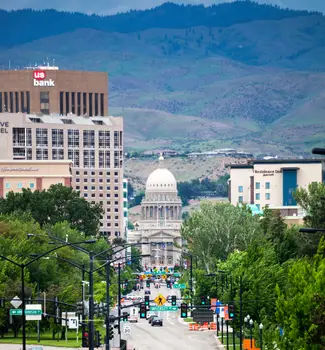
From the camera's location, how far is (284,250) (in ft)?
483

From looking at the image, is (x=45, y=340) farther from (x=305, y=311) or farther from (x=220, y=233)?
(x=220, y=233)

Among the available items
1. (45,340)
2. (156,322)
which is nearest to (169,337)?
→ (45,340)

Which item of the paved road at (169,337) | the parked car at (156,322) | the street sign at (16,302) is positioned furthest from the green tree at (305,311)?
the parked car at (156,322)

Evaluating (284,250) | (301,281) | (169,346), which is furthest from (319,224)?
(301,281)

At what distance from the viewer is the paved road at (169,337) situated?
12438 centimetres

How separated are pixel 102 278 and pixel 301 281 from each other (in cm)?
8424

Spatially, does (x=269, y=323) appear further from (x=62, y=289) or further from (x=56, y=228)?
(x=56, y=228)

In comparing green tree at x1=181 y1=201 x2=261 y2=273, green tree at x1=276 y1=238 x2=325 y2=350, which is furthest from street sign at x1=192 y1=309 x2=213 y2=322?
green tree at x1=276 y1=238 x2=325 y2=350

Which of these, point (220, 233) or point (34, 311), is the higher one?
point (220, 233)

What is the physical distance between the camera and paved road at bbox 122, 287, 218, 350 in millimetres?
124375

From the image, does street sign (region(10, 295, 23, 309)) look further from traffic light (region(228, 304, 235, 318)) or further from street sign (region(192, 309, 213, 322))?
street sign (region(192, 309, 213, 322))

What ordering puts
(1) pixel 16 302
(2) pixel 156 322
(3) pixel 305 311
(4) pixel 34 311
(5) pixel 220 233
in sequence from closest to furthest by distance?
1. (3) pixel 305 311
2. (4) pixel 34 311
3. (1) pixel 16 302
4. (2) pixel 156 322
5. (5) pixel 220 233

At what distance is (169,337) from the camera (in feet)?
450

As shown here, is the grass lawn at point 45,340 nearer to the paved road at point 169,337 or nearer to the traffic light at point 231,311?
the paved road at point 169,337
